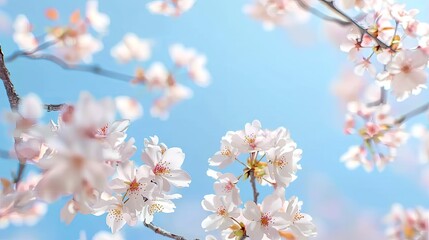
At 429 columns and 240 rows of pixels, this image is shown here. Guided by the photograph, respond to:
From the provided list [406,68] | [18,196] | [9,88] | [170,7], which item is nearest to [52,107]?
[9,88]

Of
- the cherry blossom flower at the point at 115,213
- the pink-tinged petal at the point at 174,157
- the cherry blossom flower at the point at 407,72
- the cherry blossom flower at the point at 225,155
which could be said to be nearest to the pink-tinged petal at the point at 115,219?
the cherry blossom flower at the point at 115,213

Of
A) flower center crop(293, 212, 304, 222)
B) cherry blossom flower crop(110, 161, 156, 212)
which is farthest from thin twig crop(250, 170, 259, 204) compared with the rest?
cherry blossom flower crop(110, 161, 156, 212)

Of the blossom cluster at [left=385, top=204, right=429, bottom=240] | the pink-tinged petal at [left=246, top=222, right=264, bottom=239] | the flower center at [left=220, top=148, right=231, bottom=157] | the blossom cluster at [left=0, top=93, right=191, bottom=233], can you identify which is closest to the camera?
the blossom cluster at [left=0, top=93, right=191, bottom=233]

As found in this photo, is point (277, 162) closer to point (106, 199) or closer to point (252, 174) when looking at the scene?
point (252, 174)

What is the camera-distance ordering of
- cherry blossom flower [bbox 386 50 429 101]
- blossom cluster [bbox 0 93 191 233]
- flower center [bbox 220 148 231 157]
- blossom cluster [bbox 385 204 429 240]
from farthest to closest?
blossom cluster [bbox 385 204 429 240] < cherry blossom flower [bbox 386 50 429 101] < flower center [bbox 220 148 231 157] < blossom cluster [bbox 0 93 191 233]

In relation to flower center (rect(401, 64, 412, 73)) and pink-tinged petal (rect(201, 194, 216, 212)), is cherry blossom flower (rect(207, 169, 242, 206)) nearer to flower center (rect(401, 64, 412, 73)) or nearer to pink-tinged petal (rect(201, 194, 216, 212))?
pink-tinged petal (rect(201, 194, 216, 212))

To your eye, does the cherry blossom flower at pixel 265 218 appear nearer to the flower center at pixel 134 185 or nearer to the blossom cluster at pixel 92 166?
the blossom cluster at pixel 92 166
